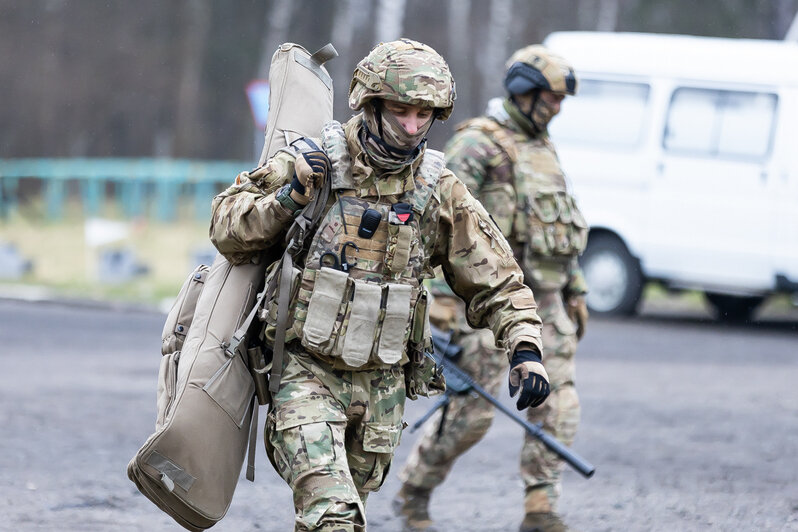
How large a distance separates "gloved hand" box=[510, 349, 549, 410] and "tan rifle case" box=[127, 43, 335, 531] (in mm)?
780

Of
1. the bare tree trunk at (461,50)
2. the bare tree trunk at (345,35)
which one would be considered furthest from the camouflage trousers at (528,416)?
the bare tree trunk at (461,50)

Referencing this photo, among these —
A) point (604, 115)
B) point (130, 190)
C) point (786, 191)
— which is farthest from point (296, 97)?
point (130, 190)

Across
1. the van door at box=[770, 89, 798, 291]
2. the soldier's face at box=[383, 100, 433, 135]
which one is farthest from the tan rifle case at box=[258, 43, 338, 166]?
the van door at box=[770, 89, 798, 291]

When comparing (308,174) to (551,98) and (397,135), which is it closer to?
(397,135)

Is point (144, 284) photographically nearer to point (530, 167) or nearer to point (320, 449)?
point (530, 167)

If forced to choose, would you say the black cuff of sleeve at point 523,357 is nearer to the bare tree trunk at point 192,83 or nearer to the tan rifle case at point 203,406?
the tan rifle case at point 203,406

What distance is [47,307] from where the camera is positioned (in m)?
13.3

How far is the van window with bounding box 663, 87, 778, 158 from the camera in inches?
500

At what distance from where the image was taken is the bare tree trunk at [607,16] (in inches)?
1319

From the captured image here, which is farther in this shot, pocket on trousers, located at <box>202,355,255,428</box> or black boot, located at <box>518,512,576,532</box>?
black boot, located at <box>518,512,576,532</box>

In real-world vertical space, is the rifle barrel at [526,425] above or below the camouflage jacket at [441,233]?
below

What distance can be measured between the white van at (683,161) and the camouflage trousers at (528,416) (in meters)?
7.42

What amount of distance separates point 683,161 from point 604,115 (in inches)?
36.0

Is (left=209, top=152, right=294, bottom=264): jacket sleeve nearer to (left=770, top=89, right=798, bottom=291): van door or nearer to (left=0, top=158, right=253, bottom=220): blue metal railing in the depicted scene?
(left=770, top=89, right=798, bottom=291): van door
